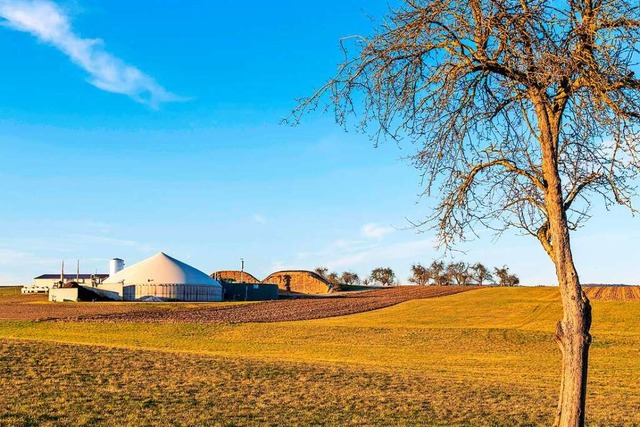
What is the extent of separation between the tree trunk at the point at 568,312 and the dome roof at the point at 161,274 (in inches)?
2820

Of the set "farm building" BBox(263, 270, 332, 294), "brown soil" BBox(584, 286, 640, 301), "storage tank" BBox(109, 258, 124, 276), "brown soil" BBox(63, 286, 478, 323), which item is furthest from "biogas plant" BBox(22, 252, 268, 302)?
"brown soil" BBox(584, 286, 640, 301)

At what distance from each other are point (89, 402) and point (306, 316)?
119ft

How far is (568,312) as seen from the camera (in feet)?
23.5

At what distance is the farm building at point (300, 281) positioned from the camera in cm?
10381

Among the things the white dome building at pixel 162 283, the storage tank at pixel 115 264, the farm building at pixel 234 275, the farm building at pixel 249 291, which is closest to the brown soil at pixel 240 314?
the white dome building at pixel 162 283

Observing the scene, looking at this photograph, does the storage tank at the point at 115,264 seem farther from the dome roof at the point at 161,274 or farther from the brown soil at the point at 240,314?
the brown soil at the point at 240,314

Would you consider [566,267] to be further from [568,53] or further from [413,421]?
[413,421]

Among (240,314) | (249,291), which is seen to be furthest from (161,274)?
(240,314)

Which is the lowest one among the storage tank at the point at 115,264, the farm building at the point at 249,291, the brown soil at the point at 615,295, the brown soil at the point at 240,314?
the brown soil at the point at 240,314

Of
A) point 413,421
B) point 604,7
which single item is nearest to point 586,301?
point 604,7

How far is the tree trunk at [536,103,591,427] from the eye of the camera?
7074 mm

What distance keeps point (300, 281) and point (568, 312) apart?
100972 mm

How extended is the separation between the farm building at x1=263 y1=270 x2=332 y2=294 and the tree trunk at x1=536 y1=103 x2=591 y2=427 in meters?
95.5

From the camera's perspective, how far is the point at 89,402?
1177cm
